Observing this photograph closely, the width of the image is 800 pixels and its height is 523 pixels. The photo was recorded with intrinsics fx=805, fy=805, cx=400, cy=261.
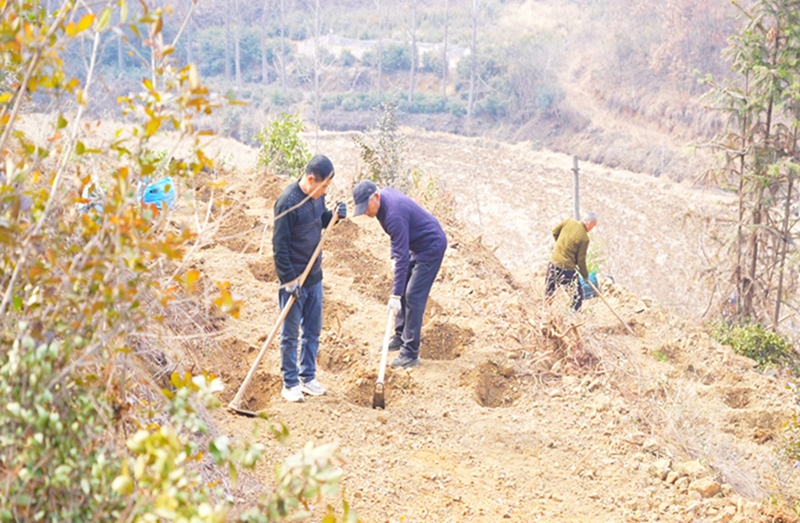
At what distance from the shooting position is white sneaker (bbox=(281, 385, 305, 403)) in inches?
215

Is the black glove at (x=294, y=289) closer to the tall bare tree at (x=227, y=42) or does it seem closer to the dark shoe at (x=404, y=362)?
the dark shoe at (x=404, y=362)

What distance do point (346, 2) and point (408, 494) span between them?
51.5m

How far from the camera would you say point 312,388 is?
5625mm

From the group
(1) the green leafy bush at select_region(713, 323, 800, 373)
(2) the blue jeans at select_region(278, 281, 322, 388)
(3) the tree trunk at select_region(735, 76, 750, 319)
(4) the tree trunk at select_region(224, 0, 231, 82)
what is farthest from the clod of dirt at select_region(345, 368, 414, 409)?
(4) the tree trunk at select_region(224, 0, 231, 82)

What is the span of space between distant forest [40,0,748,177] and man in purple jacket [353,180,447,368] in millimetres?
27116

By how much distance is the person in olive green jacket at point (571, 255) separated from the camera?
902cm

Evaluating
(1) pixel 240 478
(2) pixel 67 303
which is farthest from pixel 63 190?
(1) pixel 240 478

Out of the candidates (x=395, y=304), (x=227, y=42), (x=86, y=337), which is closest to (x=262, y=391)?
(x=395, y=304)

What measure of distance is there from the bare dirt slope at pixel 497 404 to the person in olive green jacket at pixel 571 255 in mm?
580

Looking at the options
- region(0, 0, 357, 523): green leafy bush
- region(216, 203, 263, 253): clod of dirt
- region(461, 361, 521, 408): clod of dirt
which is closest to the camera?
region(0, 0, 357, 523): green leafy bush

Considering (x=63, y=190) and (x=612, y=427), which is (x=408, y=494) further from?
(x=63, y=190)

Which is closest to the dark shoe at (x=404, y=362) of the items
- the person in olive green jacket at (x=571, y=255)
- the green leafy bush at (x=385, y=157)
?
the person in olive green jacket at (x=571, y=255)

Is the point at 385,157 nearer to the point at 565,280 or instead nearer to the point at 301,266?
the point at 565,280

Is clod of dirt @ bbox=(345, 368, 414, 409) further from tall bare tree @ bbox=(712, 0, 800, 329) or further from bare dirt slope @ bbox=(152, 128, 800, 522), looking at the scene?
tall bare tree @ bbox=(712, 0, 800, 329)
